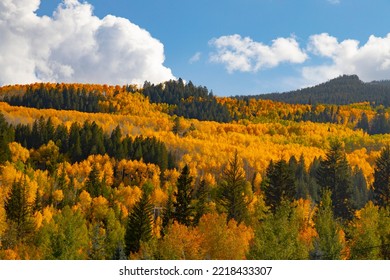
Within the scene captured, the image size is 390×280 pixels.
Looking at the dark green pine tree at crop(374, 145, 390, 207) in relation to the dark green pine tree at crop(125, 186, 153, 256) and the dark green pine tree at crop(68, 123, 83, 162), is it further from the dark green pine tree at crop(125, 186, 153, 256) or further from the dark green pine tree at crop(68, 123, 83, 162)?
the dark green pine tree at crop(68, 123, 83, 162)

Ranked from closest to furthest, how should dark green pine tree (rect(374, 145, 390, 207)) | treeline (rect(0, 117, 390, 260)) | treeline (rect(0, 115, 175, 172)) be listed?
1. treeline (rect(0, 117, 390, 260))
2. dark green pine tree (rect(374, 145, 390, 207))
3. treeline (rect(0, 115, 175, 172))

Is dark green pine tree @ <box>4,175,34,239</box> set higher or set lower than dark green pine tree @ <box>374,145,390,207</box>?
lower

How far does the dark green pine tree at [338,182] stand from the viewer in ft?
225

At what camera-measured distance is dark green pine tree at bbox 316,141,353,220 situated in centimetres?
6869

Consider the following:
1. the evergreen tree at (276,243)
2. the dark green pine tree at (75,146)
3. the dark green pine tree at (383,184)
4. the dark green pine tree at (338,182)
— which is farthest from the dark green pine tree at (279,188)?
the dark green pine tree at (75,146)

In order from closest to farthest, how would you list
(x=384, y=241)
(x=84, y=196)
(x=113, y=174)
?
(x=384, y=241), (x=84, y=196), (x=113, y=174)

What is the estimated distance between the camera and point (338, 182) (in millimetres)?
71688

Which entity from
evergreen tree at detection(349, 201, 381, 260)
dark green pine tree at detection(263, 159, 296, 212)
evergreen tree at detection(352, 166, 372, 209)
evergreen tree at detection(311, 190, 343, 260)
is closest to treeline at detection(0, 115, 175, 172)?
evergreen tree at detection(352, 166, 372, 209)

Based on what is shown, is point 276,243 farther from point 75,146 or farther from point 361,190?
point 75,146

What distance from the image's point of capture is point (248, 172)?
193 metres

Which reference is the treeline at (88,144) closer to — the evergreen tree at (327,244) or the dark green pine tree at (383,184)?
the dark green pine tree at (383,184)

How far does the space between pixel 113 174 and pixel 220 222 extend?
128681 millimetres
